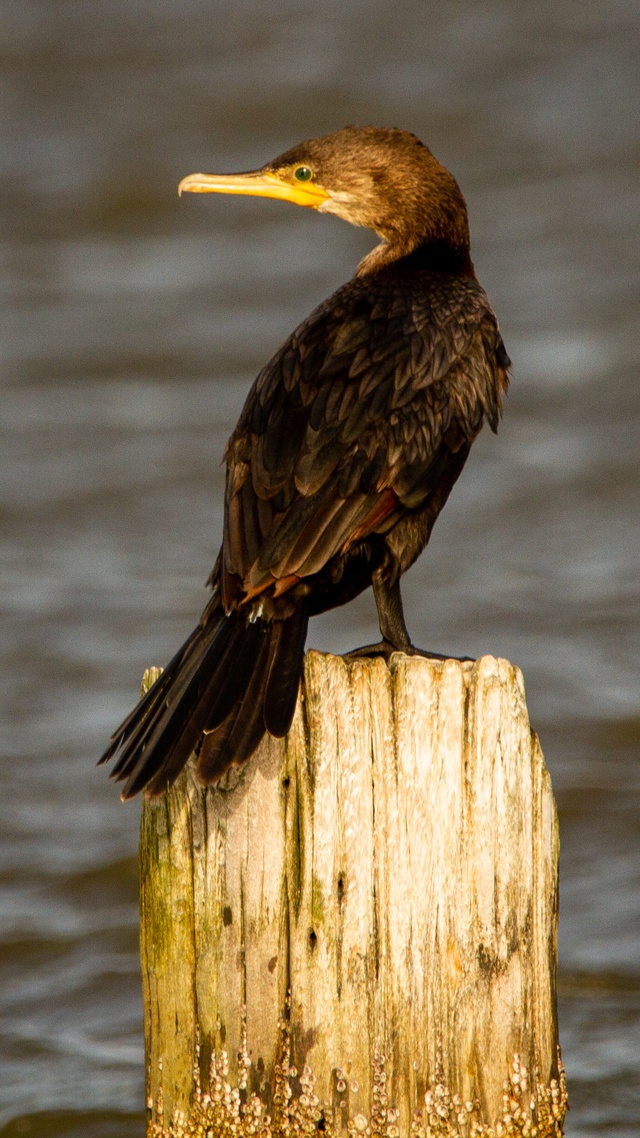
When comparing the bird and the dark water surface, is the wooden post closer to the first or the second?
the bird

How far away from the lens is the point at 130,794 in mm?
3332

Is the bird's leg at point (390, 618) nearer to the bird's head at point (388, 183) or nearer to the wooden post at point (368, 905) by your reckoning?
the wooden post at point (368, 905)

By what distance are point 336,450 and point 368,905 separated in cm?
110

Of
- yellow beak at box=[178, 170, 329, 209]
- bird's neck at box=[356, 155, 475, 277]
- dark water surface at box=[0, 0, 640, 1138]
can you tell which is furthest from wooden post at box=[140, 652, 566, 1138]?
yellow beak at box=[178, 170, 329, 209]

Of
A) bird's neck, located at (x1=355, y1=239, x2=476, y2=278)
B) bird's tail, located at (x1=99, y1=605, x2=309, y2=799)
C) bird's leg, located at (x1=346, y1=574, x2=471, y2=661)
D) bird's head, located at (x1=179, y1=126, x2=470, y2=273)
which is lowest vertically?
bird's tail, located at (x1=99, y1=605, x2=309, y2=799)

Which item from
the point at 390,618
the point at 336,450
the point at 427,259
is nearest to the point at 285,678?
the point at 336,450

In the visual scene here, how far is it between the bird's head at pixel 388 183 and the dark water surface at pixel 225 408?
259cm

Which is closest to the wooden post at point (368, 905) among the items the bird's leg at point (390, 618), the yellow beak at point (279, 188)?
the bird's leg at point (390, 618)

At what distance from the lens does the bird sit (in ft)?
11.4

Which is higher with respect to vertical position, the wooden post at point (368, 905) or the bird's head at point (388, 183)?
the bird's head at point (388, 183)

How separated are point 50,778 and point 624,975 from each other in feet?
9.35

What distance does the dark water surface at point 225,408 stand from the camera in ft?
20.5

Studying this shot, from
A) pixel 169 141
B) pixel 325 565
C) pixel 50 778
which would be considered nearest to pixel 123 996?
pixel 50 778

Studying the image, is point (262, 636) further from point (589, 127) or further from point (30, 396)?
point (589, 127)
